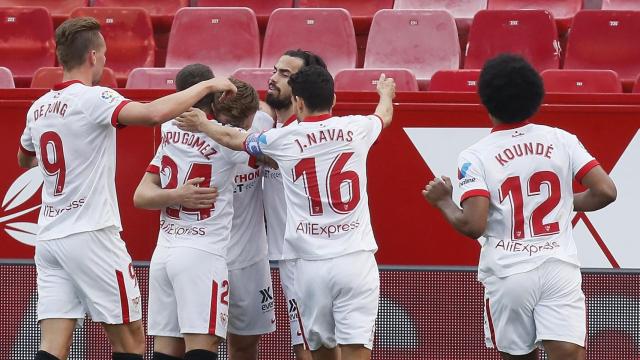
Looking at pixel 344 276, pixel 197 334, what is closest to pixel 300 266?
pixel 344 276

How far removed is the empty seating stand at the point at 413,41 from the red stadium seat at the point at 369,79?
139 cm

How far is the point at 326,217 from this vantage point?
6117 millimetres

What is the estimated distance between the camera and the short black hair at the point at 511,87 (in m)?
5.46

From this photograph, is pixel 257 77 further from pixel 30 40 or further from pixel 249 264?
pixel 30 40

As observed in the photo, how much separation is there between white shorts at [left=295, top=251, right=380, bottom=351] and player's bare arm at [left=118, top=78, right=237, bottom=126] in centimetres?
100

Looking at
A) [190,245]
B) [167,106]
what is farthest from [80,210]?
[167,106]

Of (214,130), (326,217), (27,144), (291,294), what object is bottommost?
(291,294)

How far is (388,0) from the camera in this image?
37.2 ft

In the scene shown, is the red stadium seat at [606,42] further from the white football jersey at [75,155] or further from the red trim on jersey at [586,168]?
the white football jersey at [75,155]

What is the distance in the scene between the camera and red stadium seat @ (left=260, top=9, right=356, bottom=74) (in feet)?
34.1

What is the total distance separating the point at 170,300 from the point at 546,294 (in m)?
2.10

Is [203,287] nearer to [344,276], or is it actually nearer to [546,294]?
[344,276]

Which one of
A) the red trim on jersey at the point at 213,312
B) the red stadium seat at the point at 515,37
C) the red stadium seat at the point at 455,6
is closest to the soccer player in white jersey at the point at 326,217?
the red trim on jersey at the point at 213,312

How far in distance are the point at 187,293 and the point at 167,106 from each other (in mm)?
1051
